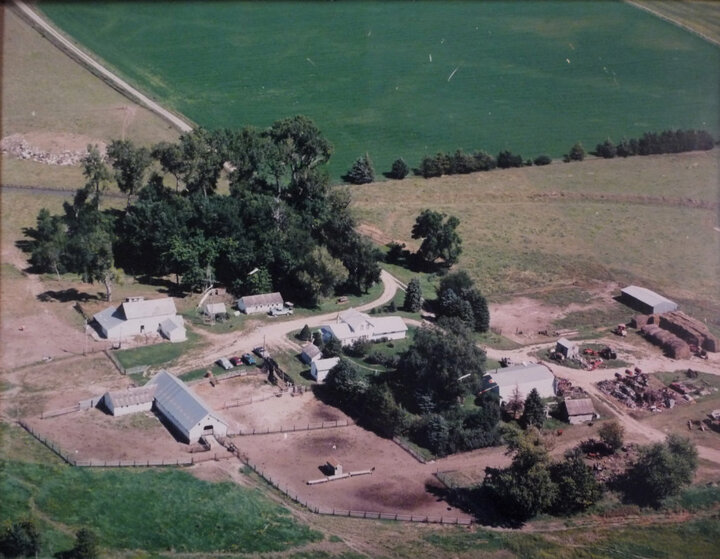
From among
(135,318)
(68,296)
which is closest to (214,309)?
(135,318)

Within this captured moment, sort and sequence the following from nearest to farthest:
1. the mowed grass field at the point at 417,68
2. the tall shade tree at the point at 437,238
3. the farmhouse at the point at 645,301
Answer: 1. the farmhouse at the point at 645,301
2. the tall shade tree at the point at 437,238
3. the mowed grass field at the point at 417,68

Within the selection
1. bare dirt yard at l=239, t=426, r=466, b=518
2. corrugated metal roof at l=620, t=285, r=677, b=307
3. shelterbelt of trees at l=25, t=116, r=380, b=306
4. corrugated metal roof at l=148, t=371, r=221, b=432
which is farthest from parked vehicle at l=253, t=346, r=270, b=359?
corrugated metal roof at l=620, t=285, r=677, b=307

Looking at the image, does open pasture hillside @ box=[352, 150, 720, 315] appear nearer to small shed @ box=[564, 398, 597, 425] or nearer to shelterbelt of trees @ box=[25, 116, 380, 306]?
shelterbelt of trees @ box=[25, 116, 380, 306]

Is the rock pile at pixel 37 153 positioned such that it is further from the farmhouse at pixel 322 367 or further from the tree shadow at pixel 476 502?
the tree shadow at pixel 476 502

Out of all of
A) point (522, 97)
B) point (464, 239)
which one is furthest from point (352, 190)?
point (522, 97)

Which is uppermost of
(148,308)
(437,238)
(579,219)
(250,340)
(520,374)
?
(437,238)

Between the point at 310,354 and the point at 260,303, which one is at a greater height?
the point at 260,303

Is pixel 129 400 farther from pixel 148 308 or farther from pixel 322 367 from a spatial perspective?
pixel 322 367

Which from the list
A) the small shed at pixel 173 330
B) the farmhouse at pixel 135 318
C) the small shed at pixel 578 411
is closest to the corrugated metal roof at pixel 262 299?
the farmhouse at pixel 135 318
